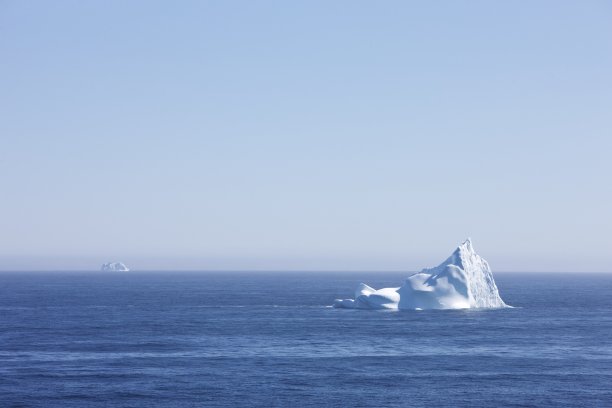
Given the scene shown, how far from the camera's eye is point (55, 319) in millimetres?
89562

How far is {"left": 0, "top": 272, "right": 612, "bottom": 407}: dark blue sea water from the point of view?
46.6m

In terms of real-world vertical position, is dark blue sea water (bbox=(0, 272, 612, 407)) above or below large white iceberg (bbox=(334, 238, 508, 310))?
below

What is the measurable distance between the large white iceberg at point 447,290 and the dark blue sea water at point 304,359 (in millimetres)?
2719

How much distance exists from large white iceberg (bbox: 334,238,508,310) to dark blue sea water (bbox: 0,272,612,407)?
2.72 meters

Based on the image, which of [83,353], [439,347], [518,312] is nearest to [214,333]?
[83,353]

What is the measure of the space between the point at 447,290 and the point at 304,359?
42.9m

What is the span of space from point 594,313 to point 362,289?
3309cm

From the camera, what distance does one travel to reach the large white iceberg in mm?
96688

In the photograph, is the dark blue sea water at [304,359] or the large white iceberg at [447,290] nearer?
the dark blue sea water at [304,359]

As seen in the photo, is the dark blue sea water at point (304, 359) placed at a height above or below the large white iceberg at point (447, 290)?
below

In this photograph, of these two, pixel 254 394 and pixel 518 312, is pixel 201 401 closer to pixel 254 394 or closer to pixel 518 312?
pixel 254 394

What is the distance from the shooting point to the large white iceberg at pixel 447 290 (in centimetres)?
9669

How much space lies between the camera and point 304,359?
60.3 m

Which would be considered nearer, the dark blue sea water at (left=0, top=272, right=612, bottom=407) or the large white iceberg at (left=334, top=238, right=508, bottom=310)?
the dark blue sea water at (left=0, top=272, right=612, bottom=407)
